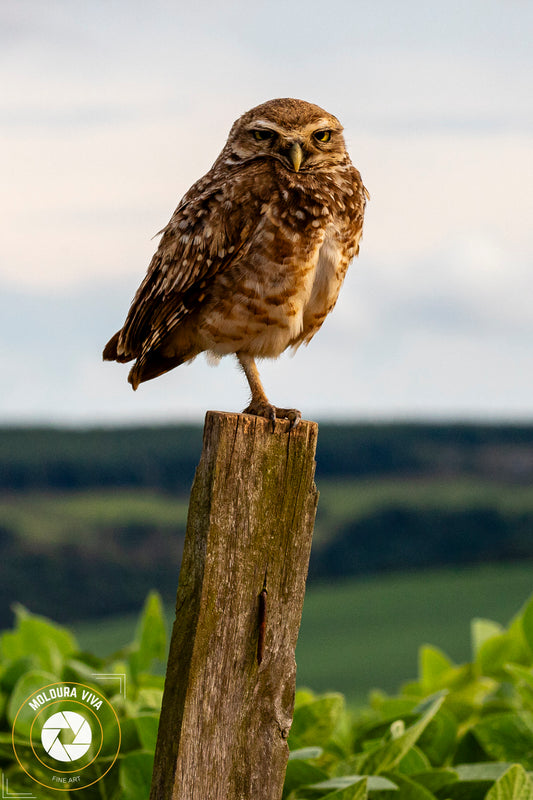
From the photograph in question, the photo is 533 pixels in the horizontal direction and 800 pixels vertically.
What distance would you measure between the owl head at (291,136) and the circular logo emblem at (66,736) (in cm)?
198

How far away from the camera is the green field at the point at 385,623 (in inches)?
258

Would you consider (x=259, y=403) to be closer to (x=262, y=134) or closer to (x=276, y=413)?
(x=276, y=413)

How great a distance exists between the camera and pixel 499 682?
4.09 meters

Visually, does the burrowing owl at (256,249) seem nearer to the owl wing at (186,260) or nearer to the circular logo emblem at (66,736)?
the owl wing at (186,260)

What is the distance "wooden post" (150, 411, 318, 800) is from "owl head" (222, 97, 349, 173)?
3.87ft

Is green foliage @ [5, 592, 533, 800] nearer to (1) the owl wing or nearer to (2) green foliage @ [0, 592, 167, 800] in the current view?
(2) green foliage @ [0, 592, 167, 800]

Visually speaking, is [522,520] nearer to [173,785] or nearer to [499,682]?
[499,682]

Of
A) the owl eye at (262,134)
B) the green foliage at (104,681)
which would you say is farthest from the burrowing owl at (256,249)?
the green foliage at (104,681)

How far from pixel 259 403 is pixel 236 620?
85cm

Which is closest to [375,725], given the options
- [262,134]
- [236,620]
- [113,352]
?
[236,620]

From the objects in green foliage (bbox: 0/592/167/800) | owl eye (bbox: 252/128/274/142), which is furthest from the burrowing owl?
green foliage (bbox: 0/592/167/800)

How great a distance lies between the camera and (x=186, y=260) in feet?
9.98

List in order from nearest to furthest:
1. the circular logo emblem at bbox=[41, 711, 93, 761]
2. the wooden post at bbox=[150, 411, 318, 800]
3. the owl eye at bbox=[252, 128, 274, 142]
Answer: the wooden post at bbox=[150, 411, 318, 800], the circular logo emblem at bbox=[41, 711, 93, 761], the owl eye at bbox=[252, 128, 274, 142]

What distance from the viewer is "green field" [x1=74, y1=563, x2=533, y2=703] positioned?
21.5 ft
